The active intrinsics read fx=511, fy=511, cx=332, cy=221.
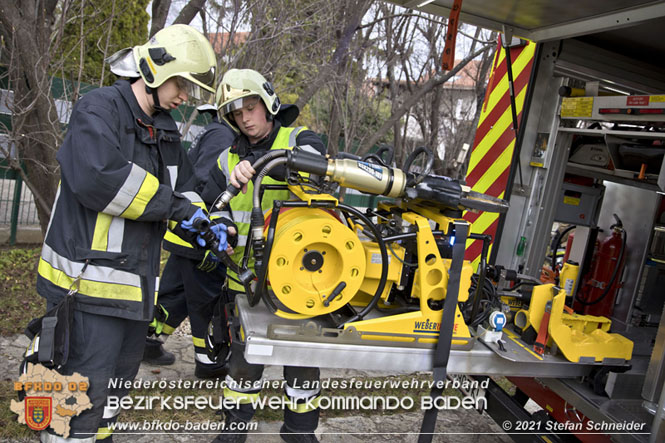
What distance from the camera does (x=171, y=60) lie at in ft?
7.66

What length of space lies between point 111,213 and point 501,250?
2.52 m

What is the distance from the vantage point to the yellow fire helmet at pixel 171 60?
2.34 metres

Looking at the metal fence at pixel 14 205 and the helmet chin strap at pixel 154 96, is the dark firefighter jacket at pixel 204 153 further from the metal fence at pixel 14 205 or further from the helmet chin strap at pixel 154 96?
the metal fence at pixel 14 205

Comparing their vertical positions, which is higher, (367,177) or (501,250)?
(367,177)

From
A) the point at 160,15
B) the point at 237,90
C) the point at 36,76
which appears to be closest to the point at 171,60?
the point at 237,90

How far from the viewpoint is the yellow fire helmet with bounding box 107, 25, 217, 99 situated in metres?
2.34

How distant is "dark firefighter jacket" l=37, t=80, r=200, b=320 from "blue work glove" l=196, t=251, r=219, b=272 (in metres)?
0.79

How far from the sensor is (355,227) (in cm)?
271

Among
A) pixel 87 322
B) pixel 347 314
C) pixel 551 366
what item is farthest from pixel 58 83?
pixel 551 366

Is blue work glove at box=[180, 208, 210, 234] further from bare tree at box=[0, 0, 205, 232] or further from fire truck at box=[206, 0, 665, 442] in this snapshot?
bare tree at box=[0, 0, 205, 232]

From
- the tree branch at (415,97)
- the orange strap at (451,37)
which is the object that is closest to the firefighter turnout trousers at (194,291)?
the orange strap at (451,37)

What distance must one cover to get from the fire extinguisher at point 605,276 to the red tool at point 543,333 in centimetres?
189

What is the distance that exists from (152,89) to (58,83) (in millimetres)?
5119

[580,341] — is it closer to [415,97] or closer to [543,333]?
[543,333]
